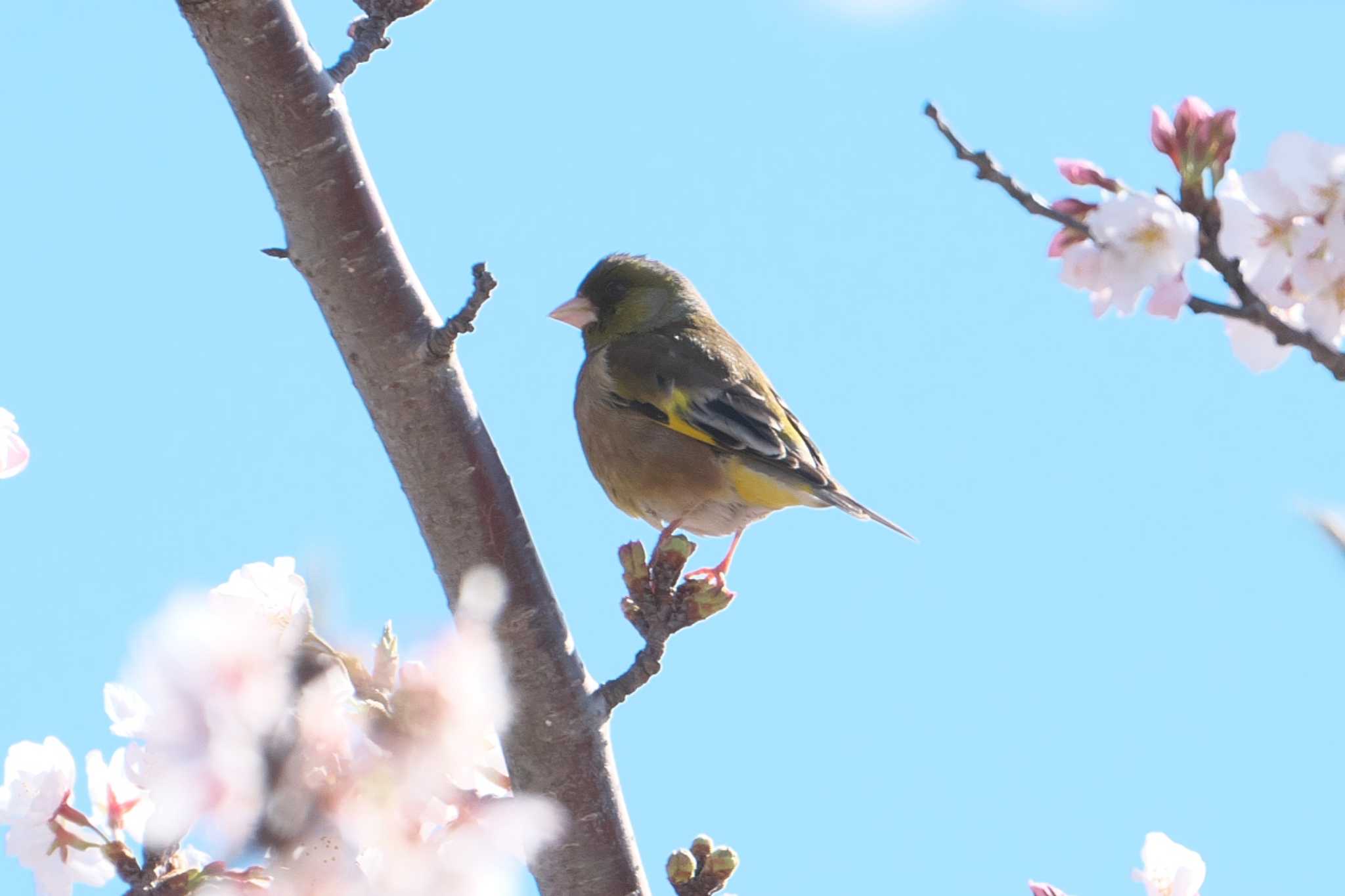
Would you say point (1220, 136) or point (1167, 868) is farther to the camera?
point (1167, 868)

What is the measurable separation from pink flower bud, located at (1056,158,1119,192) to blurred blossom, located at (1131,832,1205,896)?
1.07 m

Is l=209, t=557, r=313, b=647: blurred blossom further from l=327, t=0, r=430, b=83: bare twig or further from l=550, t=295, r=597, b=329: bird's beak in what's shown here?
l=550, t=295, r=597, b=329: bird's beak

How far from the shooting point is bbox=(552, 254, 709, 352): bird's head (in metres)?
5.12

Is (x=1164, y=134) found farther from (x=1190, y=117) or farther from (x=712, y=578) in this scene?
(x=712, y=578)

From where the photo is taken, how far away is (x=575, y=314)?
5.18 m

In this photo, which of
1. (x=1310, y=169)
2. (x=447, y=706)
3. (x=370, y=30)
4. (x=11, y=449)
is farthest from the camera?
(x=370, y=30)

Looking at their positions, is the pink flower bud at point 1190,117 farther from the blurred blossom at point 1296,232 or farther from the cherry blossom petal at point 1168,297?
the cherry blossom petal at point 1168,297

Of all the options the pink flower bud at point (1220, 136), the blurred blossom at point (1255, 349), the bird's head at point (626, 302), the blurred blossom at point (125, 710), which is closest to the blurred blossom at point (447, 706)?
the blurred blossom at point (125, 710)

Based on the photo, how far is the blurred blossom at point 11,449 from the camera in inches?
87.7

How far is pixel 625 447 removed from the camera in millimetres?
4434

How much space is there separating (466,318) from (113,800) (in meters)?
1.00

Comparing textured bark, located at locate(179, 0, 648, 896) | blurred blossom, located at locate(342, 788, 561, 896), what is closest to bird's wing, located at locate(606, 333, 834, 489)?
textured bark, located at locate(179, 0, 648, 896)

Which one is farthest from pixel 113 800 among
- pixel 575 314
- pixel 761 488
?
pixel 575 314

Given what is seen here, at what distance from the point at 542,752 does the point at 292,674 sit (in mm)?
833
